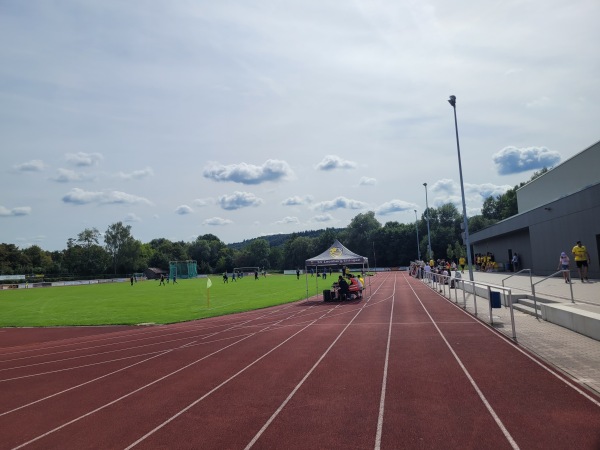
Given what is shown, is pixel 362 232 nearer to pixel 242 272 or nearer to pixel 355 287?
pixel 242 272

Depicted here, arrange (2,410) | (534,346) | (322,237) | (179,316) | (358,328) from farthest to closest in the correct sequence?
(322,237) → (179,316) → (358,328) → (534,346) → (2,410)

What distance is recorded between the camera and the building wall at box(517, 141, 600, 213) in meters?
27.6

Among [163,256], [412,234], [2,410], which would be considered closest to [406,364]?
[2,410]

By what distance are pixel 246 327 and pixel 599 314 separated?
10904 mm

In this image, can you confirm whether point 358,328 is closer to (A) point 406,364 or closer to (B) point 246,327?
(B) point 246,327

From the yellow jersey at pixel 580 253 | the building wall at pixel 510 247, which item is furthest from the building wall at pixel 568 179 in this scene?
the yellow jersey at pixel 580 253

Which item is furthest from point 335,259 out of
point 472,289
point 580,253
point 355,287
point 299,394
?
point 299,394

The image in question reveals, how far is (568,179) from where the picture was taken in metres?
31.7

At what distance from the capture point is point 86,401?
7895 mm

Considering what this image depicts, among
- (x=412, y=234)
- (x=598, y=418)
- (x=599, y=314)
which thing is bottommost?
(x=598, y=418)

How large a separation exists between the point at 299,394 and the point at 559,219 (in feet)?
84.5

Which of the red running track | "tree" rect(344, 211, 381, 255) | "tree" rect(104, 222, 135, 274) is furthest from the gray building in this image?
"tree" rect(104, 222, 135, 274)

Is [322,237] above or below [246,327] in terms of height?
above

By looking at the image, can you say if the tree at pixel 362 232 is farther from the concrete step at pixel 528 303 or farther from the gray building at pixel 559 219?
the concrete step at pixel 528 303
